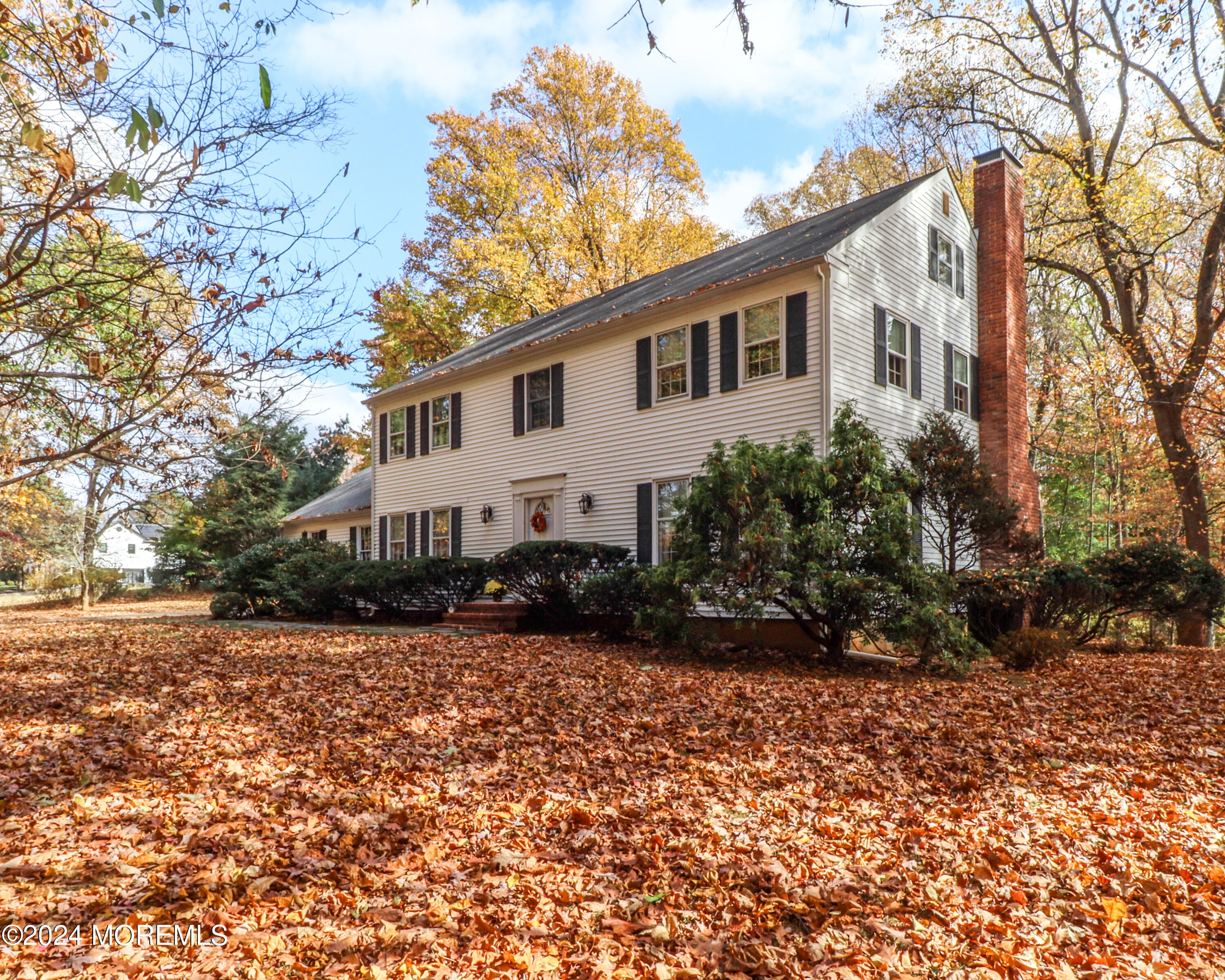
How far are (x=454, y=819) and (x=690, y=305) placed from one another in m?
9.63

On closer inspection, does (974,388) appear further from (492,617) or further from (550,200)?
(550,200)

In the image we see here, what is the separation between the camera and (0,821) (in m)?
3.64

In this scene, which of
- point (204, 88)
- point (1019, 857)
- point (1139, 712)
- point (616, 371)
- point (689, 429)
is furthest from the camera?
point (616, 371)

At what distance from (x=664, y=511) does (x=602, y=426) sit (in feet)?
6.76

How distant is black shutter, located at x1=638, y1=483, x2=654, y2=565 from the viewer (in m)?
12.3

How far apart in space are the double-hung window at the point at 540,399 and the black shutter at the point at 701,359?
3.21 meters

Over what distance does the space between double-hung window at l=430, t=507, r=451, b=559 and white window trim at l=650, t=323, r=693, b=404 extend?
230 inches

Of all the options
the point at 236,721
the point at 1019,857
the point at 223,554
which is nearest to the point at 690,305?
the point at 236,721

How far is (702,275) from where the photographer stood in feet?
44.7

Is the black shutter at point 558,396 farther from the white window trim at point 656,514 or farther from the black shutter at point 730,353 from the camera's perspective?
the black shutter at point 730,353

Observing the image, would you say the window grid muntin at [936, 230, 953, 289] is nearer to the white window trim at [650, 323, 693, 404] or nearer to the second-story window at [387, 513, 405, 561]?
the white window trim at [650, 323, 693, 404]

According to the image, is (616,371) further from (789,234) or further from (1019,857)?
(1019,857)

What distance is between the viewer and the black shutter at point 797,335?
10.8 meters

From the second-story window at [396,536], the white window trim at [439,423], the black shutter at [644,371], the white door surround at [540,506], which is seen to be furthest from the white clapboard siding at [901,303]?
the second-story window at [396,536]
